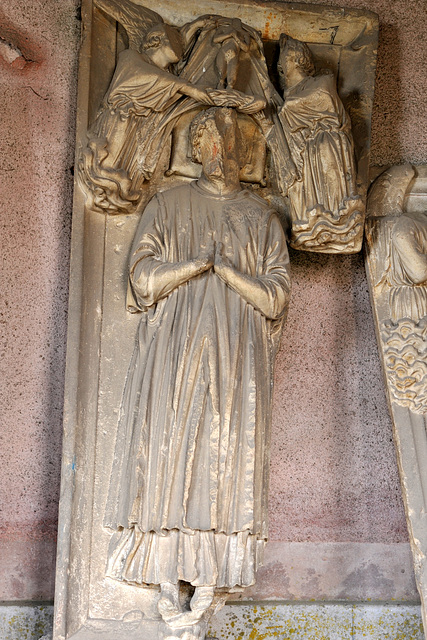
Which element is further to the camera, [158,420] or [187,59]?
[187,59]

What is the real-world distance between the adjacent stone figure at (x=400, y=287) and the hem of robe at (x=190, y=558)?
0.89 meters

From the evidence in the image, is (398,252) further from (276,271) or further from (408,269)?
(276,271)

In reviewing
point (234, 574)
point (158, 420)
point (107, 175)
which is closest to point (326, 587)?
point (234, 574)

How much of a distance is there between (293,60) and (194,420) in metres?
1.55

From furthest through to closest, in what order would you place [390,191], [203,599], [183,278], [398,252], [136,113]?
[390,191]
[398,252]
[136,113]
[183,278]
[203,599]

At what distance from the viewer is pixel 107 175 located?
3736 millimetres

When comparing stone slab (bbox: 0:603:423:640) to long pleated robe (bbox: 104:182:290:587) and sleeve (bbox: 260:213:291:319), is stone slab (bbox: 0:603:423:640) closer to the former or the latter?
long pleated robe (bbox: 104:182:290:587)

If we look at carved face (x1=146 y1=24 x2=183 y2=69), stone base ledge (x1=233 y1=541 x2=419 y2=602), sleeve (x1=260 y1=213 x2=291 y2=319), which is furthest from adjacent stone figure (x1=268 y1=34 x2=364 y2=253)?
stone base ledge (x1=233 y1=541 x2=419 y2=602)

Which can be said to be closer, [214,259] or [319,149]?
[214,259]

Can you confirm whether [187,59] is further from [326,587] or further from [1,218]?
[326,587]

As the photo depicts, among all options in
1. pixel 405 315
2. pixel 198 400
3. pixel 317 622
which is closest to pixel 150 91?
pixel 198 400

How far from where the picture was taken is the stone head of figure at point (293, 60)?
3.93 metres

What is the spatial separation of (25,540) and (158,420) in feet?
2.59

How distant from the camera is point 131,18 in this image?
12.7 ft
